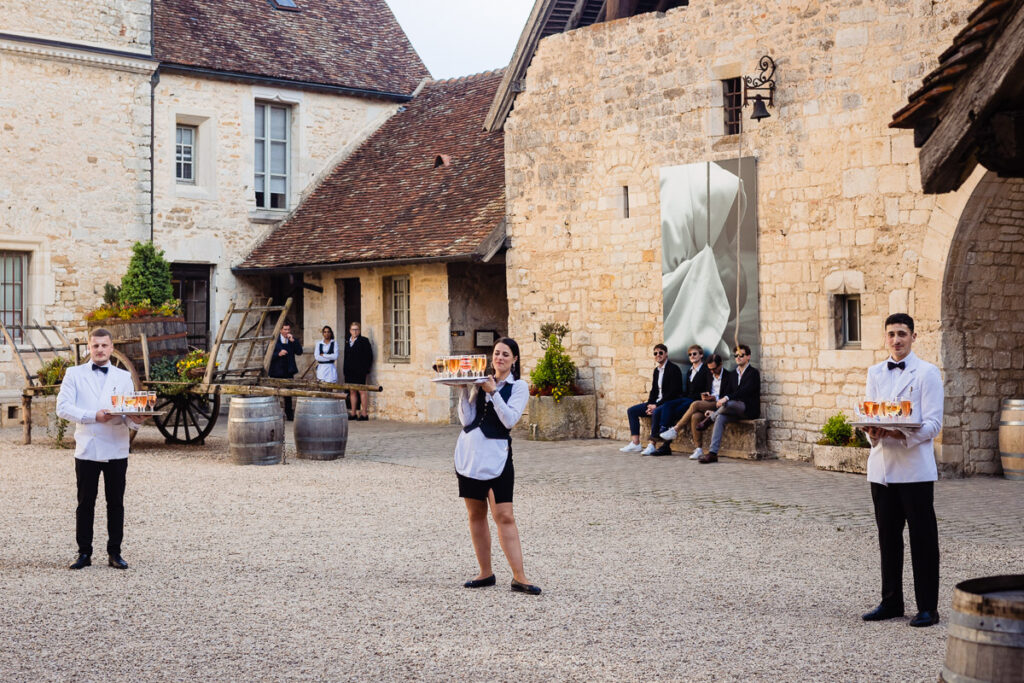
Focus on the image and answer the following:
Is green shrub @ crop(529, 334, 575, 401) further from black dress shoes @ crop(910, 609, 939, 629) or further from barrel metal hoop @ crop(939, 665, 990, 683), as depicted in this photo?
barrel metal hoop @ crop(939, 665, 990, 683)

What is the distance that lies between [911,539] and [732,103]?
9013 mm

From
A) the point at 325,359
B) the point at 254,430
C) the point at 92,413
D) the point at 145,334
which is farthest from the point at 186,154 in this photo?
the point at 92,413

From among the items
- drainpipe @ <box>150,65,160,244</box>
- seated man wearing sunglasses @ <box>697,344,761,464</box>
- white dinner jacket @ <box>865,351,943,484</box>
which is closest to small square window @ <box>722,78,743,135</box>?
seated man wearing sunglasses @ <box>697,344,761,464</box>

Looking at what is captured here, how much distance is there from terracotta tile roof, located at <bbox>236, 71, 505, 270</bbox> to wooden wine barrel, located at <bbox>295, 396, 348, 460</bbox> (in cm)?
420

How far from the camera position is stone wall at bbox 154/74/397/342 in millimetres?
21406

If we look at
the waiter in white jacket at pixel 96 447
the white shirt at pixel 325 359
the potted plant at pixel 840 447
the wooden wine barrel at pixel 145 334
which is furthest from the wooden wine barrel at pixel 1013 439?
the white shirt at pixel 325 359

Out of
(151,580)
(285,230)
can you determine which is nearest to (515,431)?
(285,230)

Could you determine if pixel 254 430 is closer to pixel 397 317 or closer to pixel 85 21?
pixel 397 317

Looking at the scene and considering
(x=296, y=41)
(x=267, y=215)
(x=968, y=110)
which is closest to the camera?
(x=968, y=110)

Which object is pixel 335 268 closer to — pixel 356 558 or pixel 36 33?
pixel 36 33

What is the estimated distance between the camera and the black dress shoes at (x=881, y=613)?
20.7ft

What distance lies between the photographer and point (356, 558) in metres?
8.10

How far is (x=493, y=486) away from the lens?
697 centimetres

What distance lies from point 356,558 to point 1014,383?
7.81 m
